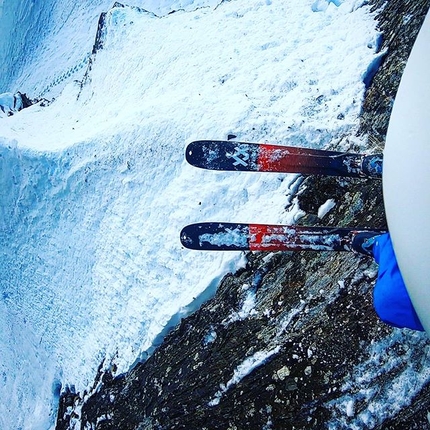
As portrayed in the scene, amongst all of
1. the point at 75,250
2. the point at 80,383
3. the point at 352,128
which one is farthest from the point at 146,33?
the point at 80,383

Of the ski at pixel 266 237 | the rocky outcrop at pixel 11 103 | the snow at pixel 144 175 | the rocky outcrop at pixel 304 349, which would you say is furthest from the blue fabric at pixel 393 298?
the rocky outcrop at pixel 11 103

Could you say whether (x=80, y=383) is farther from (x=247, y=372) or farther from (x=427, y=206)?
(x=427, y=206)

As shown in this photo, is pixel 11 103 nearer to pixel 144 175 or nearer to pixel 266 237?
pixel 144 175

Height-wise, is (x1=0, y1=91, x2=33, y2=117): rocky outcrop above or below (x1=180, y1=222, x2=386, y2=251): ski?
below

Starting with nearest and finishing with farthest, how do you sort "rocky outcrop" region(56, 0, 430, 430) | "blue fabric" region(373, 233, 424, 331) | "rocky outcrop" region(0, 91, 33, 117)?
"blue fabric" region(373, 233, 424, 331), "rocky outcrop" region(56, 0, 430, 430), "rocky outcrop" region(0, 91, 33, 117)

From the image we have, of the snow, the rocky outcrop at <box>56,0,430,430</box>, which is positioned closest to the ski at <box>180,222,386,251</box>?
the rocky outcrop at <box>56,0,430,430</box>

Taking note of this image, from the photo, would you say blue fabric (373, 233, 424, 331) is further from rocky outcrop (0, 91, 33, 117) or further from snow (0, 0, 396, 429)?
rocky outcrop (0, 91, 33, 117)

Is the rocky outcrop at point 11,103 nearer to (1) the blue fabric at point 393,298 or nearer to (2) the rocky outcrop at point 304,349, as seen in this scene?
(2) the rocky outcrop at point 304,349
